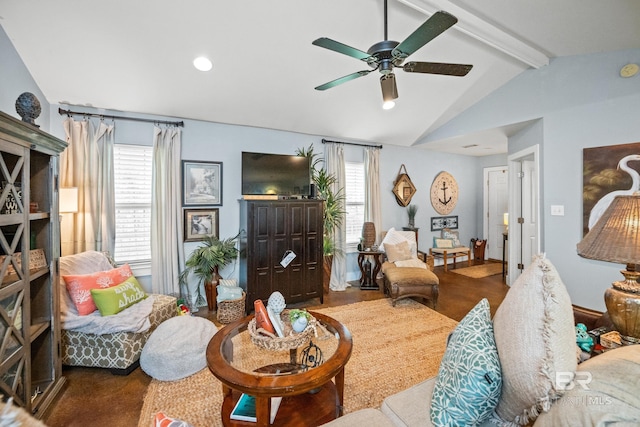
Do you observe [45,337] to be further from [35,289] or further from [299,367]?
[299,367]

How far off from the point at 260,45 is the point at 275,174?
1.57 meters

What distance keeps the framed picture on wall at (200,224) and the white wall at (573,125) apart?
4285mm

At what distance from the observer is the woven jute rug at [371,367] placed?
72.8 inches

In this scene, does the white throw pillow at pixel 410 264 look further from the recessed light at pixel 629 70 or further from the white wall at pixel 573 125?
the recessed light at pixel 629 70

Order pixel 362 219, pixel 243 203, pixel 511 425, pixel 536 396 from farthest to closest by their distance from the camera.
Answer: pixel 362 219
pixel 243 203
pixel 511 425
pixel 536 396

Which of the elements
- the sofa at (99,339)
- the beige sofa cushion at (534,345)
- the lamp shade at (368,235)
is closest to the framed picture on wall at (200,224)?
the sofa at (99,339)

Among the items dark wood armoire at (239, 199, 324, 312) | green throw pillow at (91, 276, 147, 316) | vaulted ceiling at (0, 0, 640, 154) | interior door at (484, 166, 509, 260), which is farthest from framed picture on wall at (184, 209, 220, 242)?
interior door at (484, 166, 509, 260)

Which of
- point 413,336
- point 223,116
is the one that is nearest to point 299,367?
point 413,336

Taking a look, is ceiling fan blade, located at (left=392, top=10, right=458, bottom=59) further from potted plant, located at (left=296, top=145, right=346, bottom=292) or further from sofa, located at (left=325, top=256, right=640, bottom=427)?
potted plant, located at (left=296, top=145, right=346, bottom=292)

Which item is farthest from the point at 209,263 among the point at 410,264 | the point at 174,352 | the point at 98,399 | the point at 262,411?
the point at 410,264

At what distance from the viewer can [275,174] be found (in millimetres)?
3773

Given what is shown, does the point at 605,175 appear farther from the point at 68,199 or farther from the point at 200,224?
the point at 68,199

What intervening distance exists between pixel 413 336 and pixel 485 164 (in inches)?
201

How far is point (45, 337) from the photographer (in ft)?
6.35
